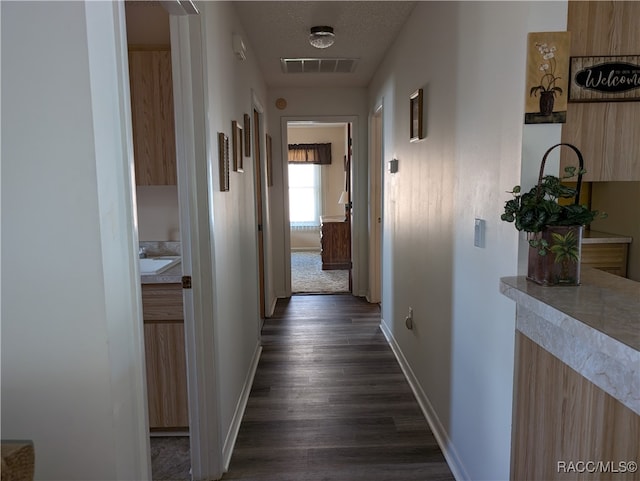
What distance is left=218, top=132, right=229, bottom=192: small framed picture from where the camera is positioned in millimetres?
2062

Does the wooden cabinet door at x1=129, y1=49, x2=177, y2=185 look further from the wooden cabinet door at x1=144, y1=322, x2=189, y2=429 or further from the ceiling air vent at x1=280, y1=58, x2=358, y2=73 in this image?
the ceiling air vent at x1=280, y1=58, x2=358, y2=73

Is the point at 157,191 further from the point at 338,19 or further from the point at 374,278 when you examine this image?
the point at 374,278

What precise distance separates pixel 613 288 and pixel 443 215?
1.00 m

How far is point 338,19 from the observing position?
284cm

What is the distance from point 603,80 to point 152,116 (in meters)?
2.02

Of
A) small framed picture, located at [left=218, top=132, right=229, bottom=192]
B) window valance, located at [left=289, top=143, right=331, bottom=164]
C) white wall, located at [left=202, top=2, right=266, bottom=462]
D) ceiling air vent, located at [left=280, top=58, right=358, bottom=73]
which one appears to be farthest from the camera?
window valance, located at [left=289, top=143, right=331, bottom=164]

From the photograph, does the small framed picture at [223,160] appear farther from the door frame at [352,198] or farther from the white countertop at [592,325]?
the door frame at [352,198]

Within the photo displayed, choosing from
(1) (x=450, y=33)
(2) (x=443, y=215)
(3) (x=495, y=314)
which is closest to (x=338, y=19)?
(1) (x=450, y=33)

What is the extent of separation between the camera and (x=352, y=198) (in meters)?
5.09

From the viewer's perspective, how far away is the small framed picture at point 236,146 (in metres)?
2.44

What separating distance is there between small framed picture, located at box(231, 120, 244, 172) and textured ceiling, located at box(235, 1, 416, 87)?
77 centimetres

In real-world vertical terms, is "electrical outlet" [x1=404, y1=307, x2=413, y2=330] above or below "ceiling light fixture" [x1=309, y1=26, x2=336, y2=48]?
below

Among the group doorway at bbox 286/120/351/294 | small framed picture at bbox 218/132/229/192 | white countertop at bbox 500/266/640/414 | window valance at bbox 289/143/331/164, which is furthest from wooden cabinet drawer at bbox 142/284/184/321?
window valance at bbox 289/143/331/164

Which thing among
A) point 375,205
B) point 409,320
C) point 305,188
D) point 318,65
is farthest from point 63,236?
point 305,188
